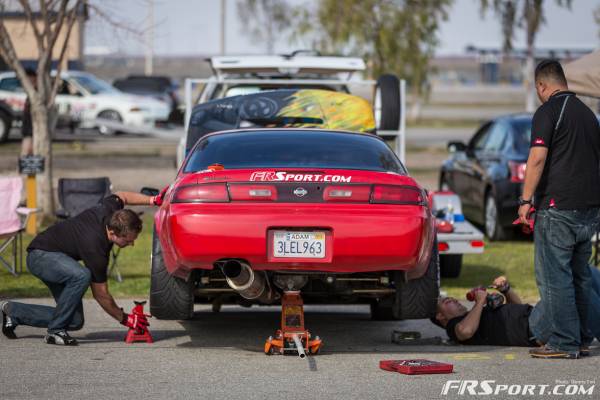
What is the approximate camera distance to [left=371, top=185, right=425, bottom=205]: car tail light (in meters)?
7.68

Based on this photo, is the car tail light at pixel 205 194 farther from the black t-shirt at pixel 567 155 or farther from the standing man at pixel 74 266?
the black t-shirt at pixel 567 155

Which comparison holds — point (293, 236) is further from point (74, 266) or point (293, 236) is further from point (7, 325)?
point (7, 325)

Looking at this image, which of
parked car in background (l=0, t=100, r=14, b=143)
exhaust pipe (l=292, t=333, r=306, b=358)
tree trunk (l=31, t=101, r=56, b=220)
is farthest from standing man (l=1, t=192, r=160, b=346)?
parked car in background (l=0, t=100, r=14, b=143)

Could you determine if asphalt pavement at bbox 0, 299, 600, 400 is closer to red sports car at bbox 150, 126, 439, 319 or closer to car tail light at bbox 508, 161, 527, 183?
red sports car at bbox 150, 126, 439, 319

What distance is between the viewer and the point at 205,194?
7648 millimetres

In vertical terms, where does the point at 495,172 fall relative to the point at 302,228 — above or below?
below

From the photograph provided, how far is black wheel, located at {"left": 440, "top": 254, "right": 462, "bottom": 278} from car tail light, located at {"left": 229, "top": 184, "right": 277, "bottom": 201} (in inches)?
177

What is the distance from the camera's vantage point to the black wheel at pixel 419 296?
8211 mm

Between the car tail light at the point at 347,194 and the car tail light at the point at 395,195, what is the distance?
0.05m

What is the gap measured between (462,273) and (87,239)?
16.9ft

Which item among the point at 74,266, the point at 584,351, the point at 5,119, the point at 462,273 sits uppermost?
the point at 74,266

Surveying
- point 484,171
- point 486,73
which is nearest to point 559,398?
point 484,171

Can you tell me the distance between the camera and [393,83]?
1251 cm

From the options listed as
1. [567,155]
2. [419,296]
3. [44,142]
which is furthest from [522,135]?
[567,155]
